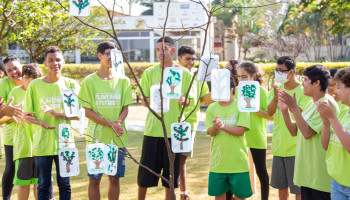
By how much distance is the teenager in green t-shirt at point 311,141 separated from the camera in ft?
10.2

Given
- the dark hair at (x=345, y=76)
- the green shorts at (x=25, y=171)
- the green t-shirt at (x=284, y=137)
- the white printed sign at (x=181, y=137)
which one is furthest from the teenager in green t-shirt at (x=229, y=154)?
the green shorts at (x=25, y=171)

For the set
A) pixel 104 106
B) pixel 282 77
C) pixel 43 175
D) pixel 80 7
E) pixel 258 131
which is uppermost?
pixel 80 7

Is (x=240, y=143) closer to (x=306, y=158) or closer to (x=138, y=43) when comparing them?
(x=306, y=158)

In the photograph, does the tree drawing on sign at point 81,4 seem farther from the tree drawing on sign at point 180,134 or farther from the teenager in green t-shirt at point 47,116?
the teenager in green t-shirt at point 47,116

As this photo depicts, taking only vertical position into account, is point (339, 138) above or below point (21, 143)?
above

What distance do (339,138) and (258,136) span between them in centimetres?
149

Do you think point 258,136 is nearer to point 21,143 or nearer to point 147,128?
point 147,128

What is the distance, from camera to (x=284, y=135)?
3.86 meters

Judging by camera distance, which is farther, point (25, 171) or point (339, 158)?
point (25, 171)

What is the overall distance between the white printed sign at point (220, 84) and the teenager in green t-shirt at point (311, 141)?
38 centimetres

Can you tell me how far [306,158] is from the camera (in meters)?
3.19

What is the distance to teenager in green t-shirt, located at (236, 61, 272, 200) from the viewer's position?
4.19 metres

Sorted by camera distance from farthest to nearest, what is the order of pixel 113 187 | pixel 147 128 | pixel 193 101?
1. pixel 193 101
2. pixel 147 128
3. pixel 113 187

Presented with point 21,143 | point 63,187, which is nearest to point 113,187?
point 63,187
